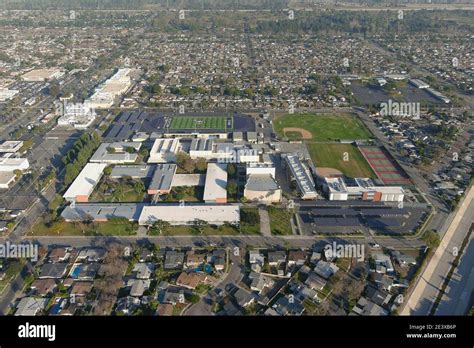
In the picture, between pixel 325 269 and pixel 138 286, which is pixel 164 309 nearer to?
pixel 138 286

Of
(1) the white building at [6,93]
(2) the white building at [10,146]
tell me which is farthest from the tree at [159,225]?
(1) the white building at [6,93]

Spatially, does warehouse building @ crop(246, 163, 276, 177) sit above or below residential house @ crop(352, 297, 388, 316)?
above

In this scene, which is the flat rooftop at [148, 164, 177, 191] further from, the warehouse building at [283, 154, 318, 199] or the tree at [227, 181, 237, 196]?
the warehouse building at [283, 154, 318, 199]

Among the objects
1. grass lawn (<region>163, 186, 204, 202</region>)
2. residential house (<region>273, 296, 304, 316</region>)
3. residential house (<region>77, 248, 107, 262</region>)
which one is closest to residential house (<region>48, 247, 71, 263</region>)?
residential house (<region>77, 248, 107, 262</region>)

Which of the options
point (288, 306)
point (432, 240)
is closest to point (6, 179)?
point (288, 306)

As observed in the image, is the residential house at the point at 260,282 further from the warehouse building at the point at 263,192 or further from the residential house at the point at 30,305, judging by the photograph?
the residential house at the point at 30,305

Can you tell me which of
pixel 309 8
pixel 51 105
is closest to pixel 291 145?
pixel 51 105
